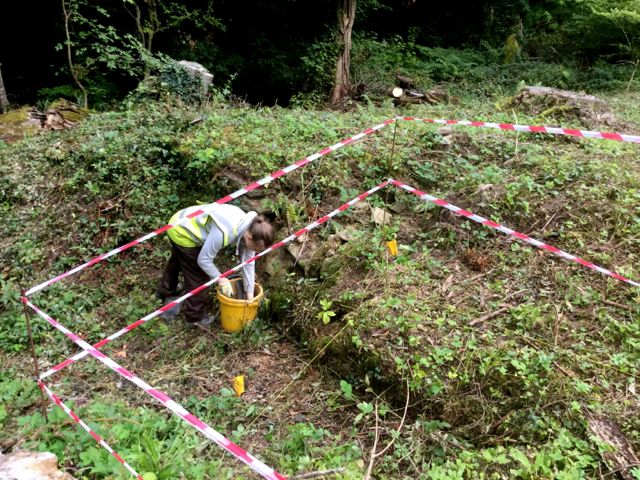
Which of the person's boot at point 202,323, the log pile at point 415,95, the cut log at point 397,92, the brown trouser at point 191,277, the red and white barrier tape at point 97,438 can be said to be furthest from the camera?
the cut log at point 397,92

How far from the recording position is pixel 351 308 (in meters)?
3.95

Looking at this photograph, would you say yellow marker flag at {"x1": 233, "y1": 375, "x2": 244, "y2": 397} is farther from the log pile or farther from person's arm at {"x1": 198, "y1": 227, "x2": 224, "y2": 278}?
the log pile

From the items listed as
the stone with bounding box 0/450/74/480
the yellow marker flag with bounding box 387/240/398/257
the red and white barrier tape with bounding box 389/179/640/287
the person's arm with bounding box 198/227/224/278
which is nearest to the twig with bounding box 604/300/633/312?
the red and white barrier tape with bounding box 389/179/640/287

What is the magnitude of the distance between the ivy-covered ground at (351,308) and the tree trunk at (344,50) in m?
6.33

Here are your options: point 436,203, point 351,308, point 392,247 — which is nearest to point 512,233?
point 436,203

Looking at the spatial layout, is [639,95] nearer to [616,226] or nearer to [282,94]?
[616,226]

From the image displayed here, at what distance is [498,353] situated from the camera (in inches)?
133

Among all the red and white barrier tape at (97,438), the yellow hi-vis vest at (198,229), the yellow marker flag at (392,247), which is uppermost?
the yellow hi-vis vest at (198,229)

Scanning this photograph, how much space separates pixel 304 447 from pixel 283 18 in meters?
14.4

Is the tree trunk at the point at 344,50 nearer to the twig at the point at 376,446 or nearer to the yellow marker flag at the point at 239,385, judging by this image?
the yellow marker flag at the point at 239,385

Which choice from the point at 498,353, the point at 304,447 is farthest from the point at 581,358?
the point at 304,447

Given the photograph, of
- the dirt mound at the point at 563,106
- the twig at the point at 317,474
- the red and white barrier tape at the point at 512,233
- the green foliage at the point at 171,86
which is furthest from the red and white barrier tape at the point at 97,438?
the dirt mound at the point at 563,106

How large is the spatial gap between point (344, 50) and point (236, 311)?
10.2 m

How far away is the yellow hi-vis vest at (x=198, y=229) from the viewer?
3.97 meters
